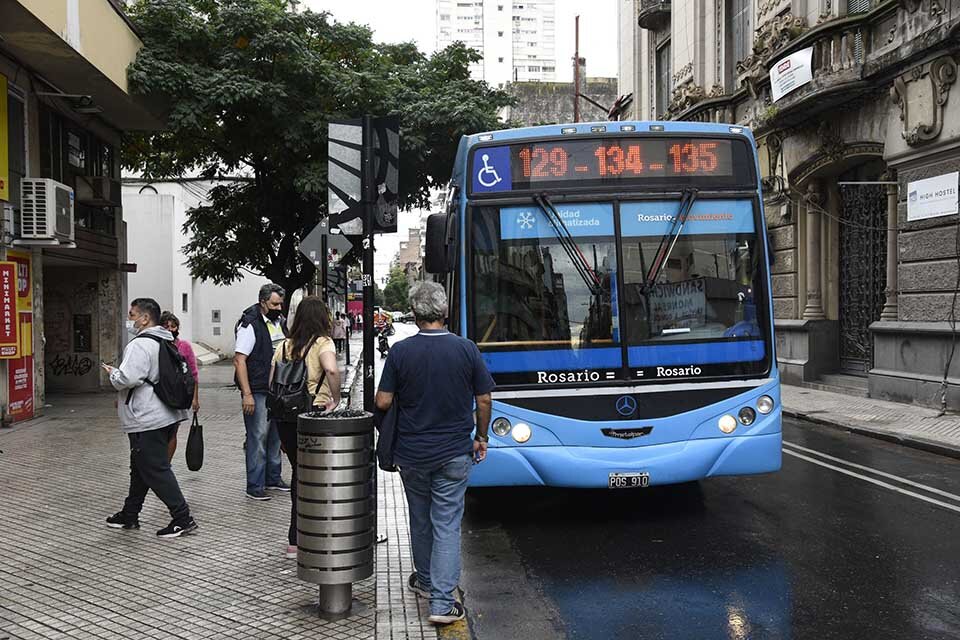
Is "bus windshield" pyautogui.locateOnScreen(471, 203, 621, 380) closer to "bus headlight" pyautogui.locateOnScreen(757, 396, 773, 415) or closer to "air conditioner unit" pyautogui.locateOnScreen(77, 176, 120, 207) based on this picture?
"bus headlight" pyautogui.locateOnScreen(757, 396, 773, 415)

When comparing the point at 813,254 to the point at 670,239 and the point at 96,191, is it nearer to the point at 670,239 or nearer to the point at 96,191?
the point at 670,239

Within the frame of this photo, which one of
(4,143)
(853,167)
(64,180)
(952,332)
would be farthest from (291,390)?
(853,167)

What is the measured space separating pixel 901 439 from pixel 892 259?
542 cm

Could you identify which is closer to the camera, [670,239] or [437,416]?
[437,416]

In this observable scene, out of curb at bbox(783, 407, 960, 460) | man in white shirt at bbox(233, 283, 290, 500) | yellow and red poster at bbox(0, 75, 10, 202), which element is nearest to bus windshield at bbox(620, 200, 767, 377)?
man in white shirt at bbox(233, 283, 290, 500)

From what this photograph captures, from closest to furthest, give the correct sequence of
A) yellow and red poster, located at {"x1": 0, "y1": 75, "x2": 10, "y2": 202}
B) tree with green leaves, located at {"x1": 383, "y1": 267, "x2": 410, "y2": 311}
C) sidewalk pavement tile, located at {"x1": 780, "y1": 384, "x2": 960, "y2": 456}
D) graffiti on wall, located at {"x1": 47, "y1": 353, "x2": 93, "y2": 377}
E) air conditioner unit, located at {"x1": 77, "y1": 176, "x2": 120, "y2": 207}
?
sidewalk pavement tile, located at {"x1": 780, "y1": 384, "x2": 960, "y2": 456} < yellow and red poster, located at {"x1": 0, "y1": 75, "x2": 10, "y2": 202} < air conditioner unit, located at {"x1": 77, "y1": 176, "x2": 120, "y2": 207} < graffiti on wall, located at {"x1": 47, "y1": 353, "x2": 93, "y2": 377} < tree with green leaves, located at {"x1": 383, "y1": 267, "x2": 410, "y2": 311}

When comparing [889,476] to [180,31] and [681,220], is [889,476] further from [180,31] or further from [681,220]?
[180,31]

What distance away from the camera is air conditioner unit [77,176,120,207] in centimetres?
1705

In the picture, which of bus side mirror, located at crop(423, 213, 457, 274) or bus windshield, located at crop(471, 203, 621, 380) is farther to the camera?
bus side mirror, located at crop(423, 213, 457, 274)

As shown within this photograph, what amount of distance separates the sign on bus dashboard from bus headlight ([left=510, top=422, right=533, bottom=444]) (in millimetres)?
1822

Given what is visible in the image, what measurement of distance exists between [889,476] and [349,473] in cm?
662

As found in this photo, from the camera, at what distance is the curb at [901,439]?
34.7 feet

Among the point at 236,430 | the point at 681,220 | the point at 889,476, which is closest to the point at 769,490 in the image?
the point at 889,476

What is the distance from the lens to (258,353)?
7918mm
